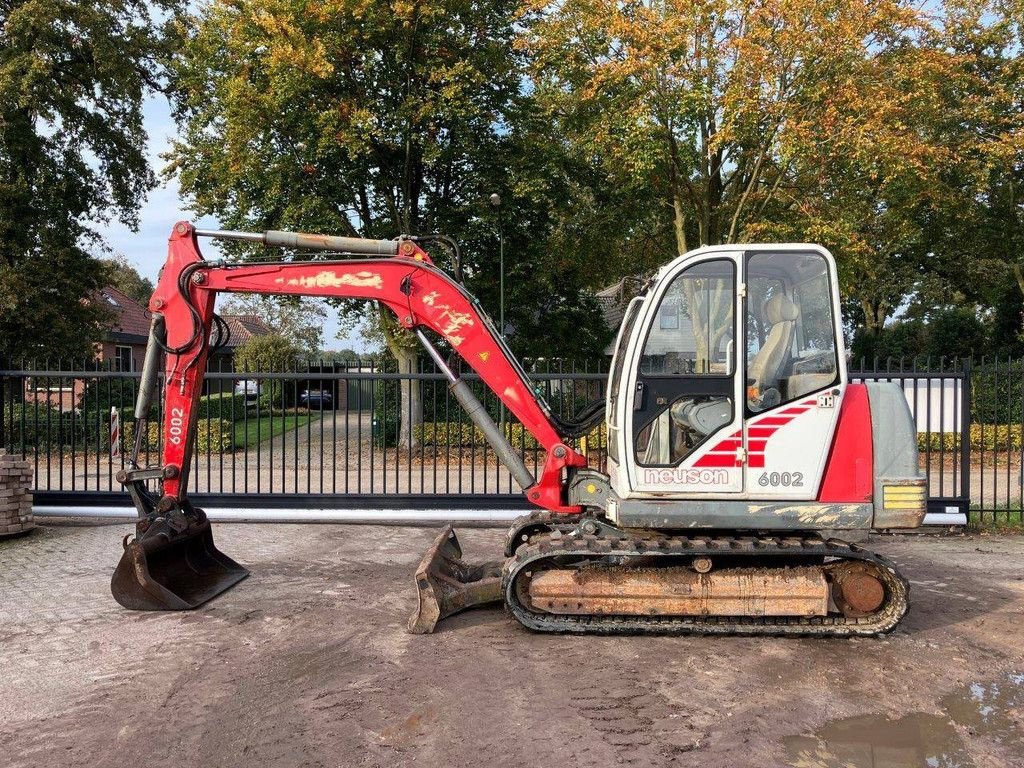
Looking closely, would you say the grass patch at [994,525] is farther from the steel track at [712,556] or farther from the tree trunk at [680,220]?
the tree trunk at [680,220]

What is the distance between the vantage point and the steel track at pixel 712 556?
516cm

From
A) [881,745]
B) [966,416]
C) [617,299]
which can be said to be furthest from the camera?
[617,299]

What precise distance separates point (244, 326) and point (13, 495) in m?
39.2

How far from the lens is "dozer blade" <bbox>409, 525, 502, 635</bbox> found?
5.41 metres

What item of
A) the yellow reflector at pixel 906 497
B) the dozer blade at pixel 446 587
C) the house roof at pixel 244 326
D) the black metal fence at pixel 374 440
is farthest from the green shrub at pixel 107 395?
the house roof at pixel 244 326

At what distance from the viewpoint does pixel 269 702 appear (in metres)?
4.27

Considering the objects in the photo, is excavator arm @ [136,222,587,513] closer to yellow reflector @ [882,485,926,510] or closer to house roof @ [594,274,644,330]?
yellow reflector @ [882,485,926,510]

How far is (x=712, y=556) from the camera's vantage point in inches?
209

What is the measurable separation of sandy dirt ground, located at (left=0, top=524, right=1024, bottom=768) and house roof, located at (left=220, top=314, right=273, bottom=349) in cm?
3579

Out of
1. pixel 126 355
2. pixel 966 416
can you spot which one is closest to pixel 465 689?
pixel 966 416

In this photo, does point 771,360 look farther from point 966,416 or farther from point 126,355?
point 126,355

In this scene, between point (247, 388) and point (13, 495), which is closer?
point (13, 495)

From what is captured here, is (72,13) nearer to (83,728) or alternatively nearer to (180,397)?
(180,397)

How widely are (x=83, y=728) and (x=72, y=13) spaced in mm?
19584
